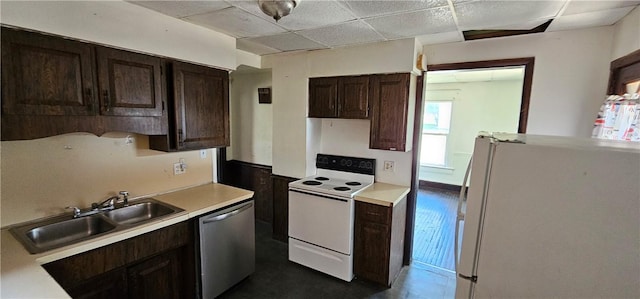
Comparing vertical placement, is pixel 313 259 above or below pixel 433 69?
below

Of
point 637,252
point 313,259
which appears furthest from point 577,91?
point 313,259

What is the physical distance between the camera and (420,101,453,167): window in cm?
607

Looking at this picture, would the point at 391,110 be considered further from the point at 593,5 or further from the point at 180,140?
the point at 180,140

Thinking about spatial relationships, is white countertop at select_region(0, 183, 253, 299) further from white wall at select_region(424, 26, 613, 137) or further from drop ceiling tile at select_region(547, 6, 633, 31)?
drop ceiling tile at select_region(547, 6, 633, 31)

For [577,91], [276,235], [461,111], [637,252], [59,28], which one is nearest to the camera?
[637,252]

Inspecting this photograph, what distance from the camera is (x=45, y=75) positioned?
1.60m

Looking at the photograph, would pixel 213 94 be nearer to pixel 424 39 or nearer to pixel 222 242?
pixel 222 242

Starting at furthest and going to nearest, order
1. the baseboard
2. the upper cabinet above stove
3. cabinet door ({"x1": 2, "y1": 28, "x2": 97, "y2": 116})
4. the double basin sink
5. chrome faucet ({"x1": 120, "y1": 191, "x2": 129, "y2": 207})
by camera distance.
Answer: the baseboard < the upper cabinet above stove < chrome faucet ({"x1": 120, "y1": 191, "x2": 129, "y2": 207}) < the double basin sink < cabinet door ({"x1": 2, "y1": 28, "x2": 97, "y2": 116})

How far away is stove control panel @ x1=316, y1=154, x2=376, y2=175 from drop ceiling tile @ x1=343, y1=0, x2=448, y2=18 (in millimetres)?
1631

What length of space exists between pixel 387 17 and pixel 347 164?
1.69 meters

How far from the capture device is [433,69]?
2.85m

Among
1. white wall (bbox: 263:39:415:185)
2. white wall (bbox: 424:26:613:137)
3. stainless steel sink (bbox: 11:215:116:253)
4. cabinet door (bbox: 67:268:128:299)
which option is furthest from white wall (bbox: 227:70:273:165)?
white wall (bbox: 424:26:613:137)

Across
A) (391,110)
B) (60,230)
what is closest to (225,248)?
(60,230)

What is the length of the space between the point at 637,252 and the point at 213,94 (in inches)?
108
